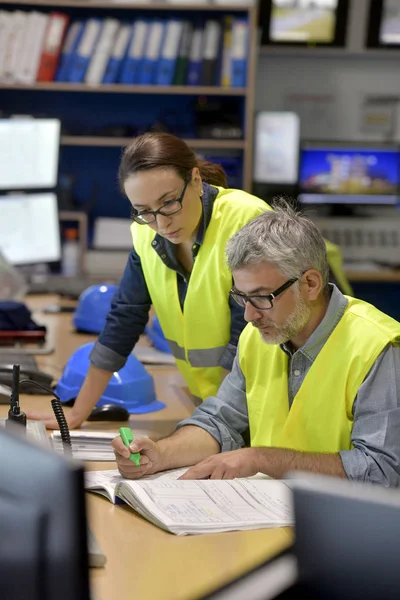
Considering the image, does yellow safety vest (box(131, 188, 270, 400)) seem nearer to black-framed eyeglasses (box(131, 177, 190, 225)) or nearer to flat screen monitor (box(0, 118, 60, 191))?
black-framed eyeglasses (box(131, 177, 190, 225))

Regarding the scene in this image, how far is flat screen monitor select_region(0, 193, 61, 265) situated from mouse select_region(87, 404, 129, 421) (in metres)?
1.96

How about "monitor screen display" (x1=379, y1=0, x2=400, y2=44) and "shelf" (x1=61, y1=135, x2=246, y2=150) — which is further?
"monitor screen display" (x1=379, y1=0, x2=400, y2=44)

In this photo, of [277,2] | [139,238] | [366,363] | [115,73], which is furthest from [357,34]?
[366,363]

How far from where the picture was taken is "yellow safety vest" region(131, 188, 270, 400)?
7.66 ft

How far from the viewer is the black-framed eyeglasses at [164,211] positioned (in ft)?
7.19

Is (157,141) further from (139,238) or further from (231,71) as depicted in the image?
(231,71)

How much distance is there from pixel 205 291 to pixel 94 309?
1132mm

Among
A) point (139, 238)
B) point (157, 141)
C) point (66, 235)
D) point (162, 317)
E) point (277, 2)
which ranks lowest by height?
point (66, 235)

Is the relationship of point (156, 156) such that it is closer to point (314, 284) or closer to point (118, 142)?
point (314, 284)

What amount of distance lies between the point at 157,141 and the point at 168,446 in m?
0.74

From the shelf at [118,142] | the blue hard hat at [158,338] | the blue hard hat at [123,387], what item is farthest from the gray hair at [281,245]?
the shelf at [118,142]

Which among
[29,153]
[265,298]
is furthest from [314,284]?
[29,153]

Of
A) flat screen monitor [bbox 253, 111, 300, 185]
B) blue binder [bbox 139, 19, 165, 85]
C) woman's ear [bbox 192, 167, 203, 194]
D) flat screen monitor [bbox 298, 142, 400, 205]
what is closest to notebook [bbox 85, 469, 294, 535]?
woman's ear [bbox 192, 167, 203, 194]

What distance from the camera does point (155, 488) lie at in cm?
169
